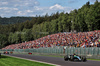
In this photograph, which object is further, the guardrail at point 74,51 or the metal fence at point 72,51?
the metal fence at point 72,51

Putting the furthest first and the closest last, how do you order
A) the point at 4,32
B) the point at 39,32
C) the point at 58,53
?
the point at 4,32 < the point at 39,32 < the point at 58,53

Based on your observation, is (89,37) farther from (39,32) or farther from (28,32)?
(28,32)

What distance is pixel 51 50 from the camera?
37031 mm

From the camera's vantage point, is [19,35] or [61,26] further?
[19,35]

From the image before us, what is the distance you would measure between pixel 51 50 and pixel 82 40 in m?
→ 6.94

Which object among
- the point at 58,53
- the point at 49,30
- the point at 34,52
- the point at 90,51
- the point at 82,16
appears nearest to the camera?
the point at 90,51

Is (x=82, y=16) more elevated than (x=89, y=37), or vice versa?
(x=82, y=16)

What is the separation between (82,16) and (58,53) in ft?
86.9

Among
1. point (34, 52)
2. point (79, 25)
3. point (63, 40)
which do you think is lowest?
point (34, 52)

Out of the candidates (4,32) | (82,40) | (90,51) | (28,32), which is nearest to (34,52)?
(82,40)

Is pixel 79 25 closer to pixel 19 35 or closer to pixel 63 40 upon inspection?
pixel 63 40

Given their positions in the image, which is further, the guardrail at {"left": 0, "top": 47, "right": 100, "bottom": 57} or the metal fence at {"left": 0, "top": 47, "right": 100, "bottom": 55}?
the metal fence at {"left": 0, "top": 47, "right": 100, "bottom": 55}

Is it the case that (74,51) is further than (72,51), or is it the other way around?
(72,51)

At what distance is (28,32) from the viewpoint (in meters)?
98.6
